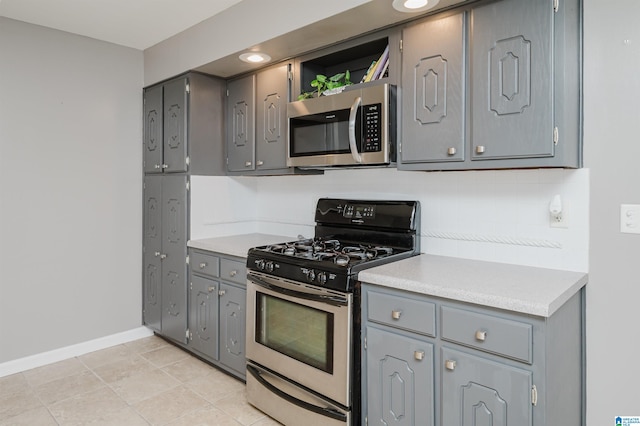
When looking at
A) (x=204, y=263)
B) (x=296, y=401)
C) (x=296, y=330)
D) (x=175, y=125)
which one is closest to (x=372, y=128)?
(x=296, y=330)

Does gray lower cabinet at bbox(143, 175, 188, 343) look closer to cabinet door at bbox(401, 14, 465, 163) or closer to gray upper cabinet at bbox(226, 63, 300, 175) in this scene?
gray upper cabinet at bbox(226, 63, 300, 175)

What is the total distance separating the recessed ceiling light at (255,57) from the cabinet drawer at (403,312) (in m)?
1.73

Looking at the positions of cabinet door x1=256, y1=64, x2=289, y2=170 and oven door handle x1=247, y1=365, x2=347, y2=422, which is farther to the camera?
cabinet door x1=256, y1=64, x2=289, y2=170

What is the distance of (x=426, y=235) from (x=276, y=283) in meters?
0.93

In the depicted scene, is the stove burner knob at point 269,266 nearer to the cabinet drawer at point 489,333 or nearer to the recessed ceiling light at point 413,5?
the cabinet drawer at point 489,333

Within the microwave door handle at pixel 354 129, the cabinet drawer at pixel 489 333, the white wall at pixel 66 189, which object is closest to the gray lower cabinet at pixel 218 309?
the white wall at pixel 66 189

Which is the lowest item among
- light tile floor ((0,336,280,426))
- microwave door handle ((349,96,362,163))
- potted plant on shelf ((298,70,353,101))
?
light tile floor ((0,336,280,426))

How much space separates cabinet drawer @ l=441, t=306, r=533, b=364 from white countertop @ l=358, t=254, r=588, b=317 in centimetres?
6

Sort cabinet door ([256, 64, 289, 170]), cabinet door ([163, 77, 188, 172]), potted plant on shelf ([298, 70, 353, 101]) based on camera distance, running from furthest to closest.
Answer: cabinet door ([163, 77, 188, 172]) < cabinet door ([256, 64, 289, 170]) < potted plant on shelf ([298, 70, 353, 101])

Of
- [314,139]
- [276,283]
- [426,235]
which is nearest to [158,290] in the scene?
[276,283]

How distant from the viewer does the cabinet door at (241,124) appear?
3.07 m

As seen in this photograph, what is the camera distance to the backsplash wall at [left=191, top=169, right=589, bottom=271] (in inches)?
76.2

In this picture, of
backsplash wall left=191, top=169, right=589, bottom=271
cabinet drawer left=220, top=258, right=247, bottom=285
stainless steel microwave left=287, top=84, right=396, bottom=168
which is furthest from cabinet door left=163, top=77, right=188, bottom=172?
stainless steel microwave left=287, top=84, right=396, bottom=168

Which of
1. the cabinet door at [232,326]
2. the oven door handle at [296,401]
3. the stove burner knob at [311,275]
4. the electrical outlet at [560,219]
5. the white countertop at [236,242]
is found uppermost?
the electrical outlet at [560,219]
